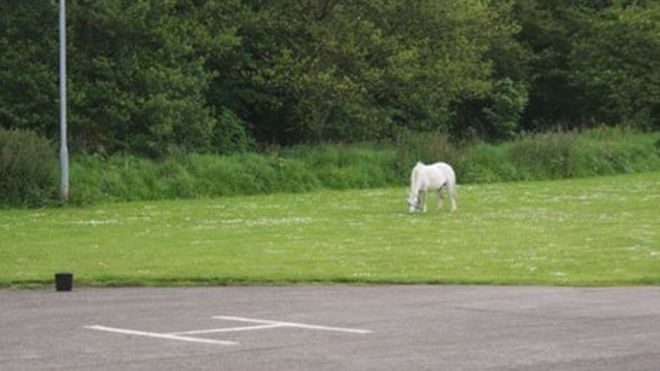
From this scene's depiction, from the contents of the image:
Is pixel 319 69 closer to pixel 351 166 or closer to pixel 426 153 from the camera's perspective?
pixel 426 153

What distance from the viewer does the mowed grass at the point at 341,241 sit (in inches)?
1019

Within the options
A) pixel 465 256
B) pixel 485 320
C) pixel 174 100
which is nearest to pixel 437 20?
pixel 174 100

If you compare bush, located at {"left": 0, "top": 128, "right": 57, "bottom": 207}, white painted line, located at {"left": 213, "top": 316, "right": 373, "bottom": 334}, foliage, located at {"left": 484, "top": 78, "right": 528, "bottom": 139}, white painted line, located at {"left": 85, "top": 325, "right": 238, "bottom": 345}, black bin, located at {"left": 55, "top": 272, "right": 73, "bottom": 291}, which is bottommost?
white painted line, located at {"left": 85, "top": 325, "right": 238, "bottom": 345}

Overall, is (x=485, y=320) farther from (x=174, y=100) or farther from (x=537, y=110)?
(x=537, y=110)

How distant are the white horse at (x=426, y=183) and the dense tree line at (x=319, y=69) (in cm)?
1584

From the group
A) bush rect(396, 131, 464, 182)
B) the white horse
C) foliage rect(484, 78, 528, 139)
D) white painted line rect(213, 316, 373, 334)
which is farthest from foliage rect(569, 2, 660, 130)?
white painted line rect(213, 316, 373, 334)

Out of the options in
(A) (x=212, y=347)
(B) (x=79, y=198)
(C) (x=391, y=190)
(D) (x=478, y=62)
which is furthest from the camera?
(D) (x=478, y=62)

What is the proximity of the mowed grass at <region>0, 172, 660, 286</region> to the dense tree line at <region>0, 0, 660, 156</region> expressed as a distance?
1288 centimetres

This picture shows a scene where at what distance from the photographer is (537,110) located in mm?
90438

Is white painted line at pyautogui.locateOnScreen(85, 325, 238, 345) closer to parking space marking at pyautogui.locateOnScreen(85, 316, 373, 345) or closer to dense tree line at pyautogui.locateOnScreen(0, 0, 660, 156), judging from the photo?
parking space marking at pyautogui.locateOnScreen(85, 316, 373, 345)

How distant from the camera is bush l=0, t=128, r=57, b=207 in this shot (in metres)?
45.7

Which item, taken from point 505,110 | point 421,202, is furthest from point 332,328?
point 505,110

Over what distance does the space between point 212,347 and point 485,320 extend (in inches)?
159

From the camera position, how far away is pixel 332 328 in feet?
60.6
